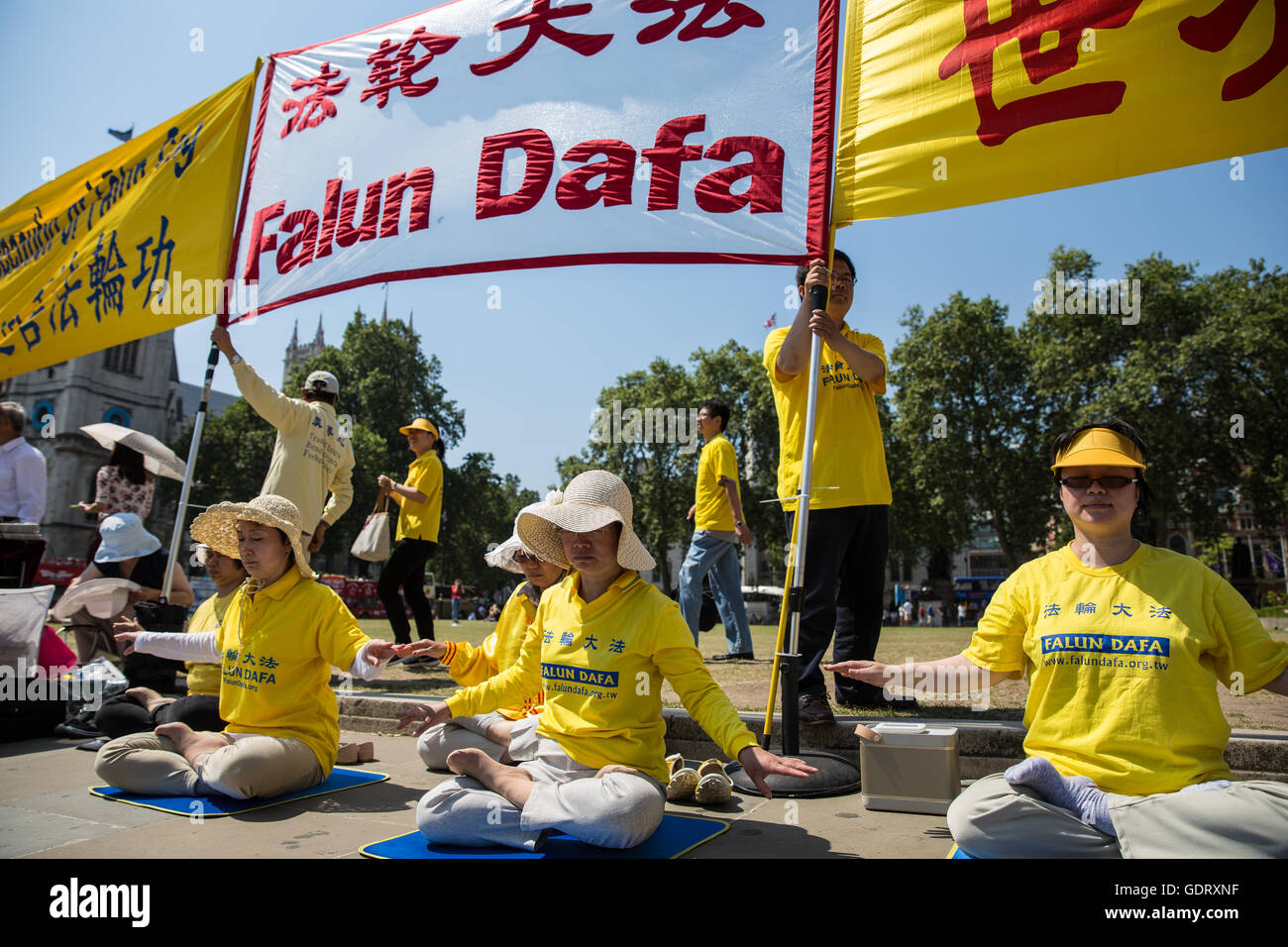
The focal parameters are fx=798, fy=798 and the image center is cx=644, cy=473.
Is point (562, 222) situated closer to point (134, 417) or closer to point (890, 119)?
point (890, 119)

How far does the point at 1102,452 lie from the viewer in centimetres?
250

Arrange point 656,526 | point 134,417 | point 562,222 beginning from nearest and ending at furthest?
point 562,222 < point 656,526 < point 134,417

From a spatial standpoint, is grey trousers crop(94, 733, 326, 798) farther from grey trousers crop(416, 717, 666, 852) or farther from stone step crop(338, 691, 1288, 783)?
stone step crop(338, 691, 1288, 783)

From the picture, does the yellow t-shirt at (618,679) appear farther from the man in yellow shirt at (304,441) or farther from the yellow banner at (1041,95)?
the man in yellow shirt at (304,441)

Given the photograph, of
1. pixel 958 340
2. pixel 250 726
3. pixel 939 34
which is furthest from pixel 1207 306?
pixel 250 726

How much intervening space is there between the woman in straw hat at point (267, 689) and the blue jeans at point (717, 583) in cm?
397

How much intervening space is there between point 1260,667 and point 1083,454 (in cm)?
75

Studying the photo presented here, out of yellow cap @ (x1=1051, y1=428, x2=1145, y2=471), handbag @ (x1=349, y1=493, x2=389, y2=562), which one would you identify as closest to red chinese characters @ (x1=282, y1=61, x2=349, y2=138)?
handbag @ (x1=349, y1=493, x2=389, y2=562)

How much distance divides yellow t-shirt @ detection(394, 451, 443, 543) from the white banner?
2.51m

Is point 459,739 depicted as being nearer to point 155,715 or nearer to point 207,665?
point 207,665

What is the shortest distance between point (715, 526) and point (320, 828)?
4.96 metres
